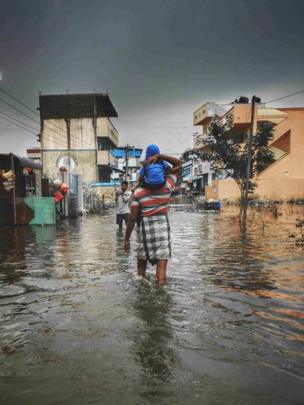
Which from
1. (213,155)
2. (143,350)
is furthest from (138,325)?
(213,155)

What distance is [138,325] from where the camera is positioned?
385 centimetres

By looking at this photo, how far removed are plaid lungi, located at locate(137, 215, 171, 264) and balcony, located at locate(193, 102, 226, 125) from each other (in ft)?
160

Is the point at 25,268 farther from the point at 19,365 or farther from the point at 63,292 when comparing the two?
the point at 19,365

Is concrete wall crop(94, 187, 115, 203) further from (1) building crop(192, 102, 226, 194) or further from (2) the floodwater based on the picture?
(2) the floodwater

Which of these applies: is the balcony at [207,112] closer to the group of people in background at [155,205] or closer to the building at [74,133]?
the building at [74,133]

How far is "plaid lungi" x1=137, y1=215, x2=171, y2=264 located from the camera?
5449 millimetres

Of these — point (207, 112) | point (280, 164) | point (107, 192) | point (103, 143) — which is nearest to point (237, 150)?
point (280, 164)

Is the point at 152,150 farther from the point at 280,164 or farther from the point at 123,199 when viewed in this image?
the point at 280,164

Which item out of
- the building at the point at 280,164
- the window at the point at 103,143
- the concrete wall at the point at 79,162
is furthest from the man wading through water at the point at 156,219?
the window at the point at 103,143

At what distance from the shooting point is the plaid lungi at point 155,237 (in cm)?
545

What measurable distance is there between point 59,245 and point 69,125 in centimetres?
4043

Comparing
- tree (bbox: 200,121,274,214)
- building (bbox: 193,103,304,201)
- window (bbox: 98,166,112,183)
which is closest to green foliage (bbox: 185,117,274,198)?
tree (bbox: 200,121,274,214)

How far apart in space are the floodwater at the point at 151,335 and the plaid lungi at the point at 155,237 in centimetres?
43

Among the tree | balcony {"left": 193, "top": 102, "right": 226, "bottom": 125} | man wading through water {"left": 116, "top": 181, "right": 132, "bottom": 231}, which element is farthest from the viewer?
balcony {"left": 193, "top": 102, "right": 226, "bottom": 125}
